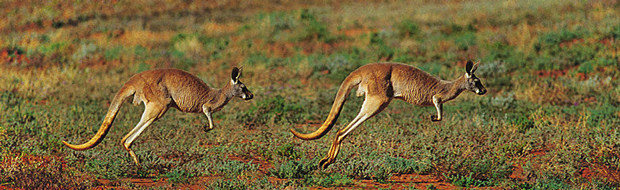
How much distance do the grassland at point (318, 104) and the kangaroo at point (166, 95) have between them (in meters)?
1.52

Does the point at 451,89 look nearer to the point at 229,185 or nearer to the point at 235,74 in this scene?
the point at 235,74

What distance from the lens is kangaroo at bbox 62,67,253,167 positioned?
6594 mm

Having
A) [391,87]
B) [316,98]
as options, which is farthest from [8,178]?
[316,98]

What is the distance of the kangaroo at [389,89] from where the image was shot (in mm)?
6516

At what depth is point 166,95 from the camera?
260 inches

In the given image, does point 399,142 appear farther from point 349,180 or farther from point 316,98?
point 316,98

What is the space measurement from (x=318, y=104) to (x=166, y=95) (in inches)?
318

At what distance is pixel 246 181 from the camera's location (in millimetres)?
8180

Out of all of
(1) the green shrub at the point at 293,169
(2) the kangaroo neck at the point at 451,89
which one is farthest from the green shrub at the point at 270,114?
(2) the kangaroo neck at the point at 451,89

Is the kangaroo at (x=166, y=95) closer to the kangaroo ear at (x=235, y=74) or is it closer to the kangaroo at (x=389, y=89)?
the kangaroo ear at (x=235, y=74)

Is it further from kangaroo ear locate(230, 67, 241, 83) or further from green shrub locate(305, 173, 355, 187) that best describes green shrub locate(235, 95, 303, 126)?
kangaroo ear locate(230, 67, 241, 83)

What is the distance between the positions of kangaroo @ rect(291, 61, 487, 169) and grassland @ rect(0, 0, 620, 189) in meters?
1.79

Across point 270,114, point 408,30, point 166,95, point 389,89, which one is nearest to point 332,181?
point 389,89

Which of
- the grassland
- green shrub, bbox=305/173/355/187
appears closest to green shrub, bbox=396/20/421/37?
the grassland
